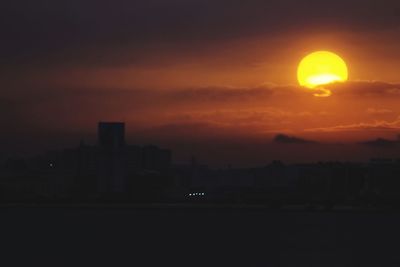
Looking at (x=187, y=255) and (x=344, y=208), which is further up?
(x=344, y=208)

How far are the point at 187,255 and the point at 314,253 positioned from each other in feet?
20.9

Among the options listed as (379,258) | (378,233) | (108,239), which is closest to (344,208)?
(378,233)

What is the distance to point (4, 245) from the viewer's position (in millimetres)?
51062

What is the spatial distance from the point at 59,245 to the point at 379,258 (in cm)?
1758

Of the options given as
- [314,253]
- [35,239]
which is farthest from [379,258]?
[35,239]

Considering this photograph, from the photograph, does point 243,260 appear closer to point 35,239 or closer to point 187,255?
point 187,255

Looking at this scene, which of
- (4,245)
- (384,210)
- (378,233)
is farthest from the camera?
(384,210)

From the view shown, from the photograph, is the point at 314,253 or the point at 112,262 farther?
the point at 314,253

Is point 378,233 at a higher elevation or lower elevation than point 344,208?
lower

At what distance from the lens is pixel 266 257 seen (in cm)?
4609

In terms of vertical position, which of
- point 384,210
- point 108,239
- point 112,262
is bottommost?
point 112,262

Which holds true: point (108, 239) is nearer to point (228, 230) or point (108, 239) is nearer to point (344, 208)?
point (228, 230)

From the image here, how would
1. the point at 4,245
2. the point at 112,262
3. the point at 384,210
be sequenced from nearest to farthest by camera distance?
the point at 112,262, the point at 4,245, the point at 384,210

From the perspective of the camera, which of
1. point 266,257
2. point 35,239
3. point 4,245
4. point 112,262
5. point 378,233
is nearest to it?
point 112,262
